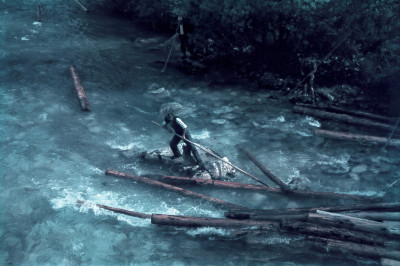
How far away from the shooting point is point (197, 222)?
21.4 ft

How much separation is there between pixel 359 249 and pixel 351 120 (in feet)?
20.4

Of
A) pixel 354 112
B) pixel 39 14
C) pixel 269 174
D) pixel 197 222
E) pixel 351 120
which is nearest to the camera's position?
pixel 197 222

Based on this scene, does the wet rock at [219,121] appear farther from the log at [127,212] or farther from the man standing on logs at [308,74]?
the log at [127,212]

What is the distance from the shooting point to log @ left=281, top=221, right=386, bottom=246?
5703 mm

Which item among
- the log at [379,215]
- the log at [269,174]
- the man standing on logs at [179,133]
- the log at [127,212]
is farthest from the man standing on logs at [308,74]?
the log at [127,212]

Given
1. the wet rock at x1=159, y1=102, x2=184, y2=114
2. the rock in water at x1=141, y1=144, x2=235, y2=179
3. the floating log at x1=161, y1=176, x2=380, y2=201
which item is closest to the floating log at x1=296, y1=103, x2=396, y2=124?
the floating log at x1=161, y1=176, x2=380, y2=201

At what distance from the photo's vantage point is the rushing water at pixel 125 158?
6.19m

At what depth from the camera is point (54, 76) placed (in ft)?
44.2

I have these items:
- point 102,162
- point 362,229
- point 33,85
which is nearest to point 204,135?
point 102,162

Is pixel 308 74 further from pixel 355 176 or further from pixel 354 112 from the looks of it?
pixel 355 176

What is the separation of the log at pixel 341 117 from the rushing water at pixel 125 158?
0.33 m

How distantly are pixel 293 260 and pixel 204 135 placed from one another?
5.36 meters

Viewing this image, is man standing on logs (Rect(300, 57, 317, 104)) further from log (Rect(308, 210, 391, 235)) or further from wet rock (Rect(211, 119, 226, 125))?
log (Rect(308, 210, 391, 235))

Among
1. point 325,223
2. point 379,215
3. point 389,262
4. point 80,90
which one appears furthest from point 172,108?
point 389,262
